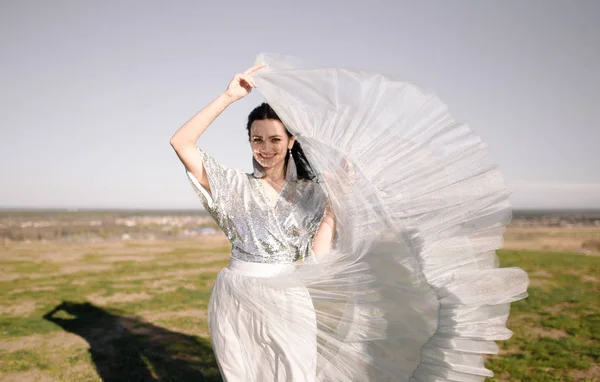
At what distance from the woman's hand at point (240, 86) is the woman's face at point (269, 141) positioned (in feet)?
0.65

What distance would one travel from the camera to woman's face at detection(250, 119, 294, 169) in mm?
2707

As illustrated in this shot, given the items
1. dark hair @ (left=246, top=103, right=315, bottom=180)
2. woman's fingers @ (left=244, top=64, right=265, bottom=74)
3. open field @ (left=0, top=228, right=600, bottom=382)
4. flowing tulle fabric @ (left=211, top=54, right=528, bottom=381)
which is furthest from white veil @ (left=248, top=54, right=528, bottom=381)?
open field @ (left=0, top=228, right=600, bottom=382)

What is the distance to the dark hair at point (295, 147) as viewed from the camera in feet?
8.90

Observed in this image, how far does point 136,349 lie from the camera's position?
6.64 m

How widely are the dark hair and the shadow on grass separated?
363 centimetres

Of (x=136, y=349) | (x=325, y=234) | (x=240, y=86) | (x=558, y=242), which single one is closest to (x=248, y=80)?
(x=240, y=86)

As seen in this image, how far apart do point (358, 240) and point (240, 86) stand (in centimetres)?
116

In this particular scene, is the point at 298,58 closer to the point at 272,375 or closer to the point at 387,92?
the point at 387,92

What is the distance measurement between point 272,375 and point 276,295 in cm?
46

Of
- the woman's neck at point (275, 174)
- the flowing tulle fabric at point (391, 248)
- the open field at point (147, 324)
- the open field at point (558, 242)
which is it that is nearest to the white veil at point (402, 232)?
the flowing tulle fabric at point (391, 248)

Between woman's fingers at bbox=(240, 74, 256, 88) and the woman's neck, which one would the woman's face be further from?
woman's fingers at bbox=(240, 74, 256, 88)

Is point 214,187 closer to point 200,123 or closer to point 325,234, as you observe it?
point 200,123

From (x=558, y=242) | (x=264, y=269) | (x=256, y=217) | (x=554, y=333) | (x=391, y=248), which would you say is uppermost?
(x=256, y=217)

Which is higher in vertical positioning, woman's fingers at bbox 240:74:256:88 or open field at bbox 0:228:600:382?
woman's fingers at bbox 240:74:256:88
